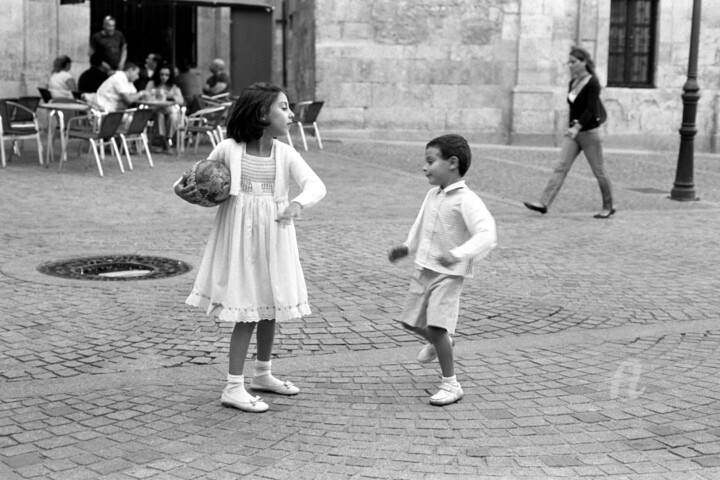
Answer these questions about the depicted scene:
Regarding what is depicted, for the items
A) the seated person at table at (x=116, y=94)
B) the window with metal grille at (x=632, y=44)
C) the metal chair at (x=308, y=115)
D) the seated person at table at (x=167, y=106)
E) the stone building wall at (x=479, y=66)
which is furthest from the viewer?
the window with metal grille at (x=632, y=44)

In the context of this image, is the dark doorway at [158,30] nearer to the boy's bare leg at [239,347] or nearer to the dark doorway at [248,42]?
the dark doorway at [248,42]

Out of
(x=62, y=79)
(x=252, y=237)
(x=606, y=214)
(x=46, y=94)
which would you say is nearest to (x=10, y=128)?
(x=46, y=94)

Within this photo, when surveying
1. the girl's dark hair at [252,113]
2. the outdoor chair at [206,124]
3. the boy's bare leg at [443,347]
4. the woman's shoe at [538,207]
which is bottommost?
the woman's shoe at [538,207]

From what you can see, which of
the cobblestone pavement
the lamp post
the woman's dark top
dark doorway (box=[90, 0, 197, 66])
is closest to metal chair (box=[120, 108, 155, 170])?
the cobblestone pavement

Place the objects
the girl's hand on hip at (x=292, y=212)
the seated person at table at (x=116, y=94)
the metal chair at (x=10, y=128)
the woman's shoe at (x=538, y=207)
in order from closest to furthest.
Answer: the girl's hand on hip at (x=292, y=212)
the woman's shoe at (x=538, y=207)
the metal chair at (x=10, y=128)
the seated person at table at (x=116, y=94)

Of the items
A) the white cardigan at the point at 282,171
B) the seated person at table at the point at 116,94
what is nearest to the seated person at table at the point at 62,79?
the seated person at table at the point at 116,94

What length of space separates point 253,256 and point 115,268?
3.53m

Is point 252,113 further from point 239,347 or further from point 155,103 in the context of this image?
point 155,103

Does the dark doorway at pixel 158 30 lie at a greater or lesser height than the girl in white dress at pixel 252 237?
greater

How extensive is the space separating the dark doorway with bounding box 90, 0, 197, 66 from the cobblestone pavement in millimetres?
16011

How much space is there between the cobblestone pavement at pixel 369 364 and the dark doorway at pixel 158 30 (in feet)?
52.5

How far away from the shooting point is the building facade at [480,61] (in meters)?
20.6

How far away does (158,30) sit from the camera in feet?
87.6

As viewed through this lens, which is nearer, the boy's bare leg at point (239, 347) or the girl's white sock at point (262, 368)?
the boy's bare leg at point (239, 347)
